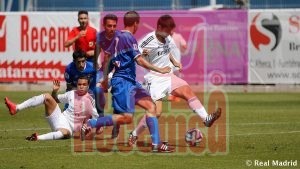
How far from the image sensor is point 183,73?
→ 34875 mm

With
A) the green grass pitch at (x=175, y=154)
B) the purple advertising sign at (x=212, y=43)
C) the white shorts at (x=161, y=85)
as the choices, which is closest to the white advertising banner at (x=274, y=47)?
the purple advertising sign at (x=212, y=43)

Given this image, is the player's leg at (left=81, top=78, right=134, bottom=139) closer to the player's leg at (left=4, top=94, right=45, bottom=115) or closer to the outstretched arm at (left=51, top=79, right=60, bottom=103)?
the outstretched arm at (left=51, top=79, right=60, bottom=103)

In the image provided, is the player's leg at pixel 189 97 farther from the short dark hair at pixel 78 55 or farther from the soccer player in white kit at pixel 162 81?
the short dark hair at pixel 78 55

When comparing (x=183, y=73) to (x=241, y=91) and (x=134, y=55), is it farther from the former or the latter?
(x=134, y=55)

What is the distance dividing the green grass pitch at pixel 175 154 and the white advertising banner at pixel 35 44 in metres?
12.1

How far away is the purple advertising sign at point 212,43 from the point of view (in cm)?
3478

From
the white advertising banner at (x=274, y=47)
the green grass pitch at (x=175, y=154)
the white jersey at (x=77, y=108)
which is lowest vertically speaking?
the green grass pitch at (x=175, y=154)

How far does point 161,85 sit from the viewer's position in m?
16.7

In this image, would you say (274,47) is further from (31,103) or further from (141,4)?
(31,103)

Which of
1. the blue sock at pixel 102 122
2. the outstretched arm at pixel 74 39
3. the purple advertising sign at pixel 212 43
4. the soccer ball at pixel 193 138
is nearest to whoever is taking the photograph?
the blue sock at pixel 102 122

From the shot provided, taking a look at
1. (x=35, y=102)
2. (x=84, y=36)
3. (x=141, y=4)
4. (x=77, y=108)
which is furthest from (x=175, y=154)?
(x=141, y=4)

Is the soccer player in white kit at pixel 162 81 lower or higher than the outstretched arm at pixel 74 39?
lower

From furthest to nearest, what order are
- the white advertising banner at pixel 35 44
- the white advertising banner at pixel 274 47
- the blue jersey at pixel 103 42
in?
the white advertising banner at pixel 35 44 < the white advertising banner at pixel 274 47 < the blue jersey at pixel 103 42

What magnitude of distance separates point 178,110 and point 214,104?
130 inches
